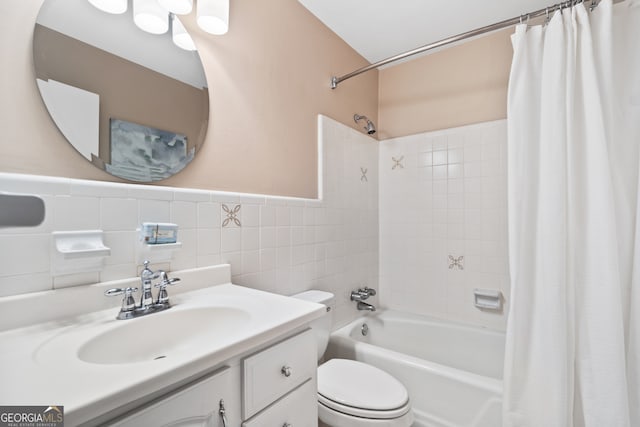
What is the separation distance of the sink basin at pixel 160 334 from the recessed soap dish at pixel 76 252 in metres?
0.18

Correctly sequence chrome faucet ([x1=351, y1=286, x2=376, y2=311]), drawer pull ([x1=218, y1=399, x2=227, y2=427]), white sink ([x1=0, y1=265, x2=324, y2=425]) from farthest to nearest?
1. chrome faucet ([x1=351, y1=286, x2=376, y2=311])
2. drawer pull ([x1=218, y1=399, x2=227, y2=427])
3. white sink ([x1=0, y1=265, x2=324, y2=425])

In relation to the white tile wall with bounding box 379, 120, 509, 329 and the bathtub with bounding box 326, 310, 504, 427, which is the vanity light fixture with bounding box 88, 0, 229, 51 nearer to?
the white tile wall with bounding box 379, 120, 509, 329

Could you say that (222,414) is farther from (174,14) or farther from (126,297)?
(174,14)

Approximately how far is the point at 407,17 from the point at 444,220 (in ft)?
4.39

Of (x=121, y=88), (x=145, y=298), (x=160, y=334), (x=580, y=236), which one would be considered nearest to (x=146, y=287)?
(x=145, y=298)

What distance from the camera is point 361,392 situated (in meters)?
1.13

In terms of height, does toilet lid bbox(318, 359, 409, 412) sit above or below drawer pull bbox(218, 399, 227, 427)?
below

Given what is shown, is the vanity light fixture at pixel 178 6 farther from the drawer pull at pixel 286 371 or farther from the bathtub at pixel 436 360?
the bathtub at pixel 436 360

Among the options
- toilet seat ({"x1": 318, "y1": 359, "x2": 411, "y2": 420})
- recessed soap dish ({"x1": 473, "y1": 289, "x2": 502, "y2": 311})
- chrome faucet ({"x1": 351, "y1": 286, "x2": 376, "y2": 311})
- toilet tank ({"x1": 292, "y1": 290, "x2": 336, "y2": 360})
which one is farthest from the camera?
chrome faucet ({"x1": 351, "y1": 286, "x2": 376, "y2": 311})

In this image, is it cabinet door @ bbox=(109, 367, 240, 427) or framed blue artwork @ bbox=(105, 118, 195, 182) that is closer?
cabinet door @ bbox=(109, 367, 240, 427)

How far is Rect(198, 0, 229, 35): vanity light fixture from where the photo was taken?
3.43ft

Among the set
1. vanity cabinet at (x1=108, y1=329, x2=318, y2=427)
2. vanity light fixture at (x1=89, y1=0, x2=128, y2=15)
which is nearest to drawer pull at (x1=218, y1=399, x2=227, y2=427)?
vanity cabinet at (x1=108, y1=329, x2=318, y2=427)

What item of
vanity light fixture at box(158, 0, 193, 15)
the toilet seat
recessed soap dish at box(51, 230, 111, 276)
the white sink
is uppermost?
vanity light fixture at box(158, 0, 193, 15)

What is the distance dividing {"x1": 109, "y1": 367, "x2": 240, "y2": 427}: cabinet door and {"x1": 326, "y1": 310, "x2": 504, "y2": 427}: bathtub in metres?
1.03
